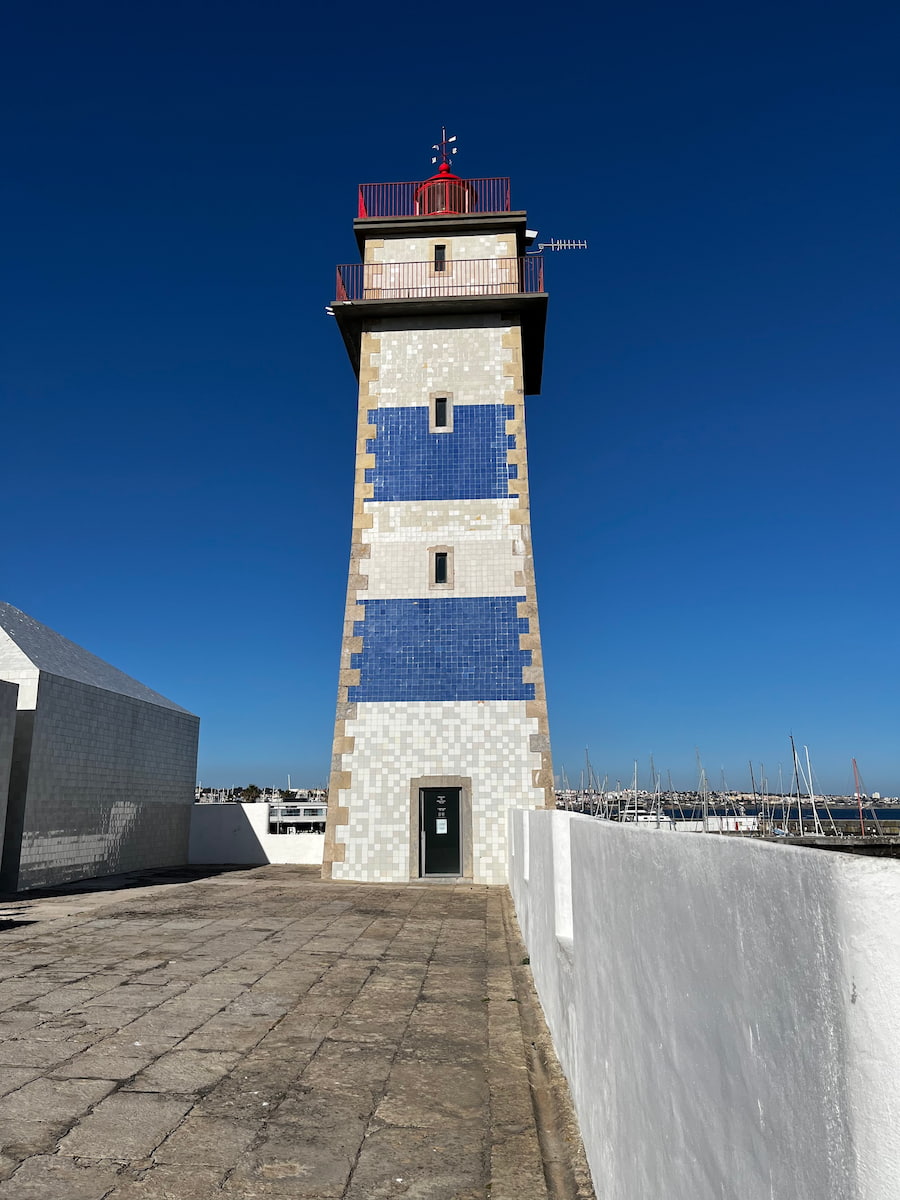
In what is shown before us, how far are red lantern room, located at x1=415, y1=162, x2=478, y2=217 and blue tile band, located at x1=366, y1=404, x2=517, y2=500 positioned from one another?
4.97m

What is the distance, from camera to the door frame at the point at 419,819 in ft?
43.7

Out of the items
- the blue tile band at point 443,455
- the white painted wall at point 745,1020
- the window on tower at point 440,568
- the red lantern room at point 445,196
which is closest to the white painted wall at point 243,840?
the window on tower at point 440,568

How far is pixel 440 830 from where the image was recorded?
44.4ft

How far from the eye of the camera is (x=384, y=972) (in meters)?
6.66

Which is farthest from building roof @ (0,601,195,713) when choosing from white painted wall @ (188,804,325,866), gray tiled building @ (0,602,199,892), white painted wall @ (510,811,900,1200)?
white painted wall @ (510,811,900,1200)

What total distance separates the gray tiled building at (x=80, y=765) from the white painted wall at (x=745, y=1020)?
11.4m

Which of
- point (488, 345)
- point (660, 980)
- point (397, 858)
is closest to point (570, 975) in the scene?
point (660, 980)

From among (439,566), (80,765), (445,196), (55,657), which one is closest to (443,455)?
(439,566)

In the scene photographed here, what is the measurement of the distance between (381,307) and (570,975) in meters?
13.7

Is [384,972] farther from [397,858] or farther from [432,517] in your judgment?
[432,517]

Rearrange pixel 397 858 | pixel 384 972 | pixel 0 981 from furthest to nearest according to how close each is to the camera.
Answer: pixel 397 858 < pixel 384 972 < pixel 0 981

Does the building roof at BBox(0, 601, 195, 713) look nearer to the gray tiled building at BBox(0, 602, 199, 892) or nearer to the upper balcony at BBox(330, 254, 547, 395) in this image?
the gray tiled building at BBox(0, 602, 199, 892)

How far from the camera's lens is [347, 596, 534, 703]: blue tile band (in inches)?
539

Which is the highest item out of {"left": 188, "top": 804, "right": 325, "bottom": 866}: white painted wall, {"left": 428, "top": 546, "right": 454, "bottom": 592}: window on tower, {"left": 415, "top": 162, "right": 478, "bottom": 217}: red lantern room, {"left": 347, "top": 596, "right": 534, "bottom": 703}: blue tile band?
{"left": 415, "top": 162, "right": 478, "bottom": 217}: red lantern room
